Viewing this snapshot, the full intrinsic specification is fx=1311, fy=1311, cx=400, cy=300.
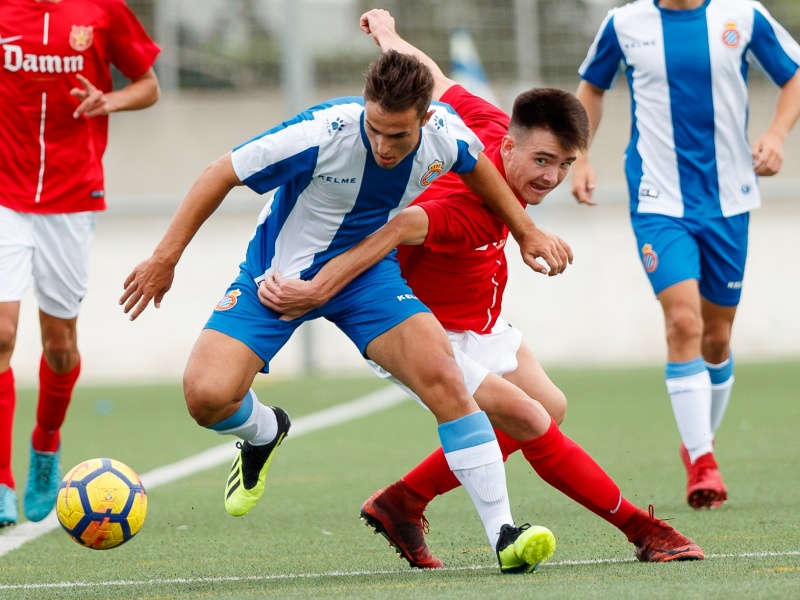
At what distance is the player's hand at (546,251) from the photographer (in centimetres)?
434

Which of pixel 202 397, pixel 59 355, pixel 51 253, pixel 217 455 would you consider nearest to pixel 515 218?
pixel 202 397

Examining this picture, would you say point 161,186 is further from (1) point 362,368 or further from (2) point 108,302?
(1) point 362,368

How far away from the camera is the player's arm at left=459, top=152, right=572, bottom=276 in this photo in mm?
4359

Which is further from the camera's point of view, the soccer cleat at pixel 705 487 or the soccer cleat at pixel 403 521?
the soccer cleat at pixel 705 487

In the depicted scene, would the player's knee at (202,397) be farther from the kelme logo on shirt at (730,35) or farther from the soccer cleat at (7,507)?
the kelme logo on shirt at (730,35)

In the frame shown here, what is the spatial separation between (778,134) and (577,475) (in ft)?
7.37

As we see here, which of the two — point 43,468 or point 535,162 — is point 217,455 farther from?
point 535,162

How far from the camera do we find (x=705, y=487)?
17.7ft

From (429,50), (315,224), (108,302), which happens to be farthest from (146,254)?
(315,224)

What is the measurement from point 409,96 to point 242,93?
49.8ft

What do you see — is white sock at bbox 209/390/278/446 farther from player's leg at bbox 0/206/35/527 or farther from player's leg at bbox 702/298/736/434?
player's leg at bbox 702/298/736/434

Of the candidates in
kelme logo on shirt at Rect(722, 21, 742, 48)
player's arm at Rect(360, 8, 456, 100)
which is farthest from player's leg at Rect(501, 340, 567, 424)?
kelme logo on shirt at Rect(722, 21, 742, 48)

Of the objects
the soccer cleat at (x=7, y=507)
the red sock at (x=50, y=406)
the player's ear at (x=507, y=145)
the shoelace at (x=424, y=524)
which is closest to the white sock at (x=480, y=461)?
the shoelace at (x=424, y=524)

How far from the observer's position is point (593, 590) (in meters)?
3.57
